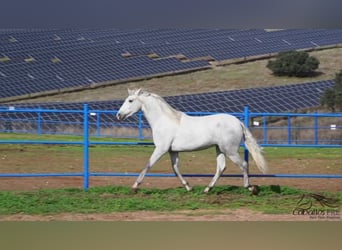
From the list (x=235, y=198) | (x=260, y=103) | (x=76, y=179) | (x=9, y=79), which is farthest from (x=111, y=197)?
(x=9, y=79)

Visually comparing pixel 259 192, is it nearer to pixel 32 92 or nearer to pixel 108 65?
pixel 32 92

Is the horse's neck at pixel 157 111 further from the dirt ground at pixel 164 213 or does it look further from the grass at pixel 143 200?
the dirt ground at pixel 164 213

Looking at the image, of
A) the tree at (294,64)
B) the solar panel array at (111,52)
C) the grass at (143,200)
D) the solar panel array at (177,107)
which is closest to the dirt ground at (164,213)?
the grass at (143,200)

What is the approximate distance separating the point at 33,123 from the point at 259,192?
13.8m

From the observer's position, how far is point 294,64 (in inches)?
1128

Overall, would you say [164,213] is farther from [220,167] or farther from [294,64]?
[294,64]

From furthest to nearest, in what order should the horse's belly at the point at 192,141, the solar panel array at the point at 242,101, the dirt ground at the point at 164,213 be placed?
the solar panel array at the point at 242,101 < the horse's belly at the point at 192,141 < the dirt ground at the point at 164,213

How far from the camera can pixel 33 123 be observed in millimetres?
19750

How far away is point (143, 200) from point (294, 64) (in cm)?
2318

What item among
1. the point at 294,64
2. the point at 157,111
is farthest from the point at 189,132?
the point at 294,64

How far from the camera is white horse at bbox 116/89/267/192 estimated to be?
22.5 feet

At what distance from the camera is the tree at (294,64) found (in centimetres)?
2866

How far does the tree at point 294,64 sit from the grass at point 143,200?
22115 mm

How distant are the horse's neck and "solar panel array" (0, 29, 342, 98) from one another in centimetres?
1877
